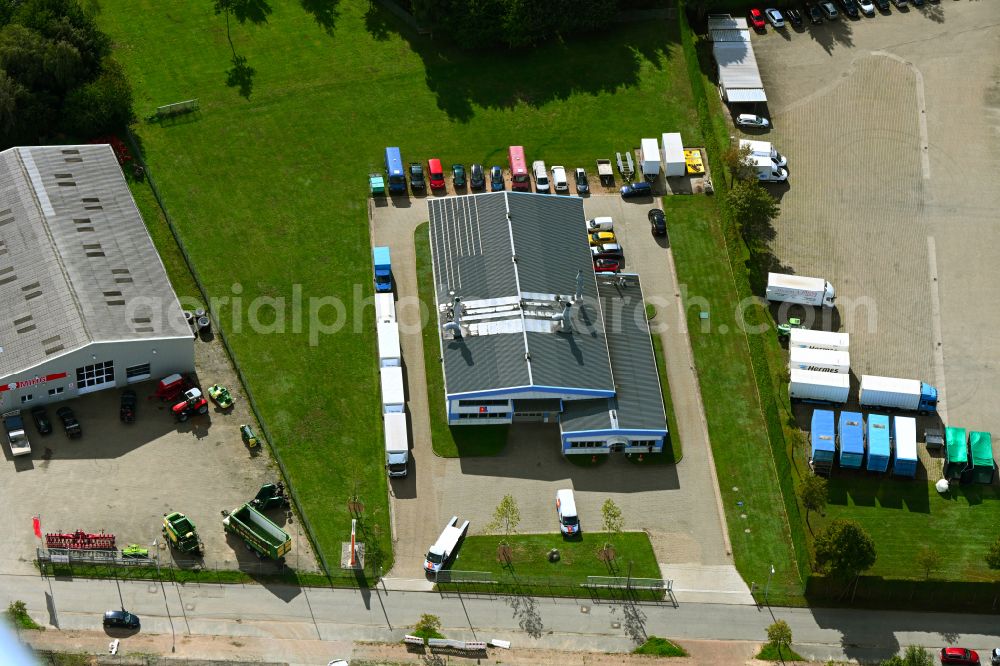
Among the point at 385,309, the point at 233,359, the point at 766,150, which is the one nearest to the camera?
the point at 233,359

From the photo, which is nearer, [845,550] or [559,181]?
[845,550]

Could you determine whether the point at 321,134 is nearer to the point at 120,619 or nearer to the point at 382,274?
the point at 382,274

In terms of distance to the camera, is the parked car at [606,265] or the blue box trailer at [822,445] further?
the parked car at [606,265]

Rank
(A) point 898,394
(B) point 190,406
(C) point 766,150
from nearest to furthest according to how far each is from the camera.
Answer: (B) point 190,406 < (A) point 898,394 < (C) point 766,150

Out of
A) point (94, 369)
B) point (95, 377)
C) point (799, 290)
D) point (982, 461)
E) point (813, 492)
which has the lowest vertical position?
point (982, 461)

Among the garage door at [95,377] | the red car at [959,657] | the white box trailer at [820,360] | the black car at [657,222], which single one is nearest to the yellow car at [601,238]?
the black car at [657,222]

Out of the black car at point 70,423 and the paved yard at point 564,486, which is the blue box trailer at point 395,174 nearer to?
the paved yard at point 564,486

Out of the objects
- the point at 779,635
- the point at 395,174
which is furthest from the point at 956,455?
the point at 395,174
